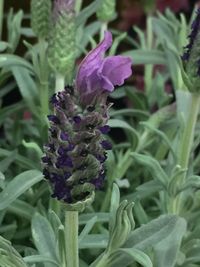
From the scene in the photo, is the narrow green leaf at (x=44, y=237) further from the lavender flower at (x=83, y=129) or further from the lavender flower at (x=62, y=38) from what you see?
the lavender flower at (x=62, y=38)

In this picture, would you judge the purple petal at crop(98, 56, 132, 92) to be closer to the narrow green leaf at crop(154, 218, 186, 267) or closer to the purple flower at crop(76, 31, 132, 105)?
the purple flower at crop(76, 31, 132, 105)

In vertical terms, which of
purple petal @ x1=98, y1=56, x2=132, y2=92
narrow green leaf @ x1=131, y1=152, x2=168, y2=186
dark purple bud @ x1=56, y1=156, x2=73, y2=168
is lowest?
narrow green leaf @ x1=131, y1=152, x2=168, y2=186

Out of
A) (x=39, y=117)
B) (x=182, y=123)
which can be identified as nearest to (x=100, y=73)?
(x=182, y=123)

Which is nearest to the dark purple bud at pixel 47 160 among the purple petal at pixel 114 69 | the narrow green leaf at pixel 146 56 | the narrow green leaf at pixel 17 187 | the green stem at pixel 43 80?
the purple petal at pixel 114 69

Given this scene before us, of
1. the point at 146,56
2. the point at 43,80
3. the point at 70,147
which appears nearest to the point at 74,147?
the point at 70,147

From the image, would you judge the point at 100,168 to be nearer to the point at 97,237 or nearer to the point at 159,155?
the point at 97,237

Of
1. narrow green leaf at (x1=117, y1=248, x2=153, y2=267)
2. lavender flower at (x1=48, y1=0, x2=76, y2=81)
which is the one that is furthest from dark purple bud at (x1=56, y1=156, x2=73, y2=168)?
lavender flower at (x1=48, y1=0, x2=76, y2=81)
